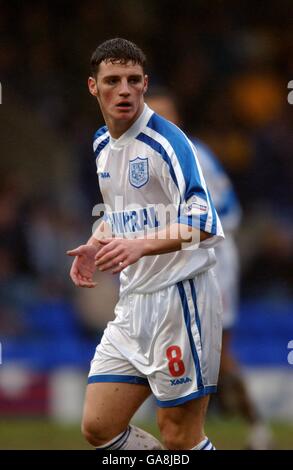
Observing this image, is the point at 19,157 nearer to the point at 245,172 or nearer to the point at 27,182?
the point at 27,182

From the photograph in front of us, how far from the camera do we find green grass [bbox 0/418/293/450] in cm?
762

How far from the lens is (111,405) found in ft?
16.7

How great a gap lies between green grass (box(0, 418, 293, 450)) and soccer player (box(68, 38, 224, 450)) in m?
2.35

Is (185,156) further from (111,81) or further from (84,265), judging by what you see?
(84,265)

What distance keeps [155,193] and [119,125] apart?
38 cm

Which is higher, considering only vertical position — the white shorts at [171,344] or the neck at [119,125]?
the neck at [119,125]

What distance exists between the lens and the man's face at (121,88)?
501 centimetres

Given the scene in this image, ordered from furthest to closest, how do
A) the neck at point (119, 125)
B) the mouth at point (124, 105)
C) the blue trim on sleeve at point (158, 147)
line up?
1. the neck at point (119, 125)
2. the mouth at point (124, 105)
3. the blue trim on sleeve at point (158, 147)

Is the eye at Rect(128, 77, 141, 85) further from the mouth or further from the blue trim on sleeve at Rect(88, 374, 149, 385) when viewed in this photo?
the blue trim on sleeve at Rect(88, 374, 149, 385)

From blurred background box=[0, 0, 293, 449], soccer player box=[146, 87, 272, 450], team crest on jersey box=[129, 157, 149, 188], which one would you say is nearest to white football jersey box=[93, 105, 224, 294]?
team crest on jersey box=[129, 157, 149, 188]

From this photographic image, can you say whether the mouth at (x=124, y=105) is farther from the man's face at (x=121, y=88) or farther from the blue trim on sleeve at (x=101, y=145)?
the blue trim on sleeve at (x=101, y=145)

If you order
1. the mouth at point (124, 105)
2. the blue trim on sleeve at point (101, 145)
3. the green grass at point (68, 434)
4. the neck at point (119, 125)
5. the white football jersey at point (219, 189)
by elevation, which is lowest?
the green grass at point (68, 434)

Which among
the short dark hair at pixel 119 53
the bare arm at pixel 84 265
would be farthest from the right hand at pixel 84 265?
the short dark hair at pixel 119 53

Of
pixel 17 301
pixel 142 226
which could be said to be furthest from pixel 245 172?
pixel 142 226
